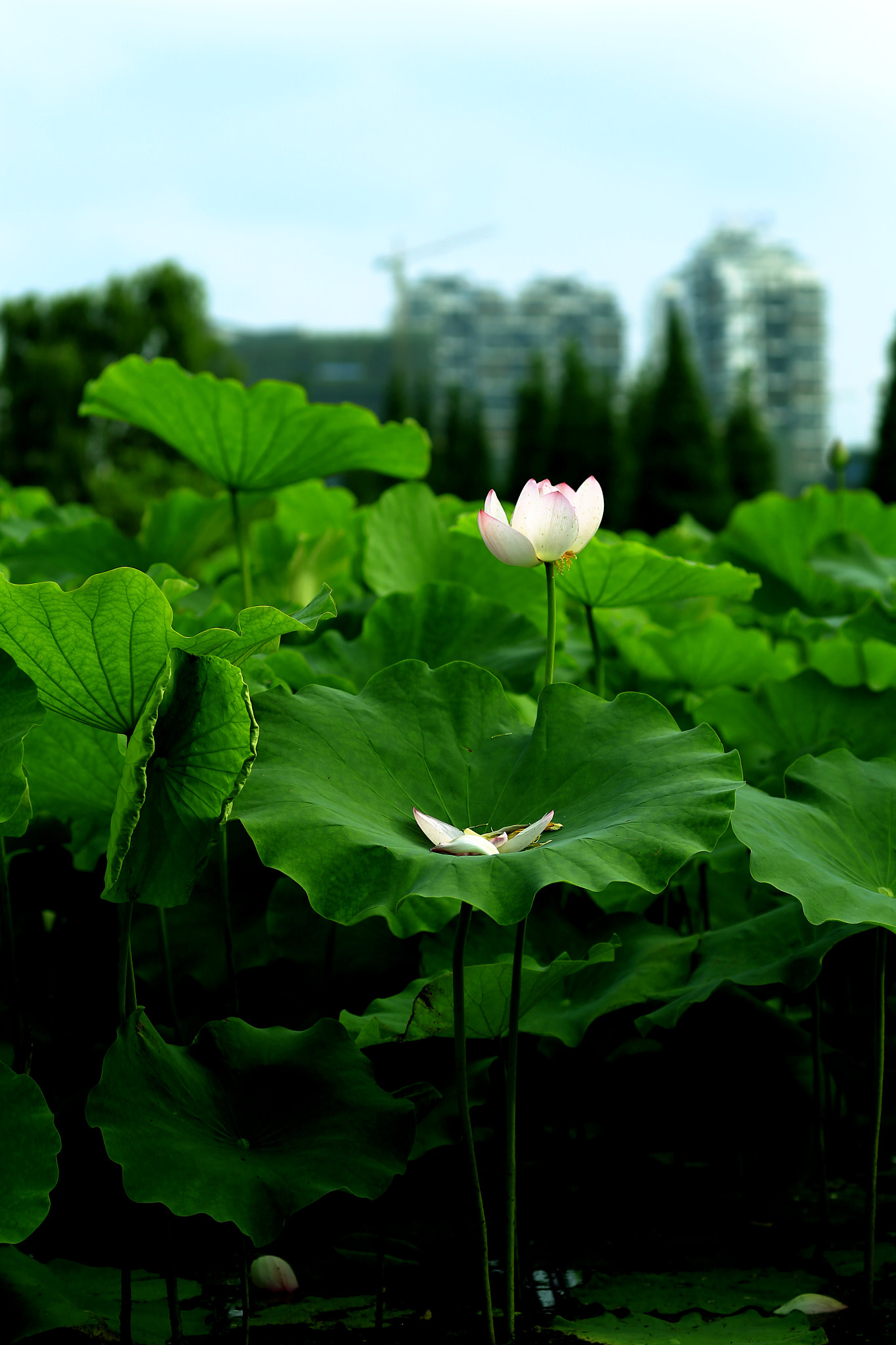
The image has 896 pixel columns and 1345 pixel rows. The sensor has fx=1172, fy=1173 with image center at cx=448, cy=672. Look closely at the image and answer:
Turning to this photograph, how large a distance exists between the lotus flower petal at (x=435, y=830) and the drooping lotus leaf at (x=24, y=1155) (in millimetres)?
318

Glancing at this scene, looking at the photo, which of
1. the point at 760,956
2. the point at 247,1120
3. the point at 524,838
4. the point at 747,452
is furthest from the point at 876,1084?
the point at 747,452

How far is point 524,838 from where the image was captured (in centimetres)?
80

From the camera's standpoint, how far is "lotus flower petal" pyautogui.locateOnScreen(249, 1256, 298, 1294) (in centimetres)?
105

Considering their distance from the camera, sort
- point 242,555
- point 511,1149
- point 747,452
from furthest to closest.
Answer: point 747,452
point 242,555
point 511,1149

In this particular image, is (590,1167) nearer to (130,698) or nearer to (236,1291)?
(236,1291)

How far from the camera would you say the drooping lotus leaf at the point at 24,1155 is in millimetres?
775

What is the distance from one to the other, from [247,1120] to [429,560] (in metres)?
0.85

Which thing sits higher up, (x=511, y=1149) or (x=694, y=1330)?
(x=511, y=1149)

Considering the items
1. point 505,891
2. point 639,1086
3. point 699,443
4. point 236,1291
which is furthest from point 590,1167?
point 699,443

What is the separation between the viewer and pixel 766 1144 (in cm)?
123

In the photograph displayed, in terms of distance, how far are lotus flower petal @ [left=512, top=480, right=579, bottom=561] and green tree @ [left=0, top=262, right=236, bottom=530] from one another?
65.5 feet

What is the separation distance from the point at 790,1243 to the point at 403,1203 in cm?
39

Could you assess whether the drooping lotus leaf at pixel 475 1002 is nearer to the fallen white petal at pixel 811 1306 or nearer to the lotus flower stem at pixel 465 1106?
the lotus flower stem at pixel 465 1106

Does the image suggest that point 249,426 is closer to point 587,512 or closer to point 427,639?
point 427,639
